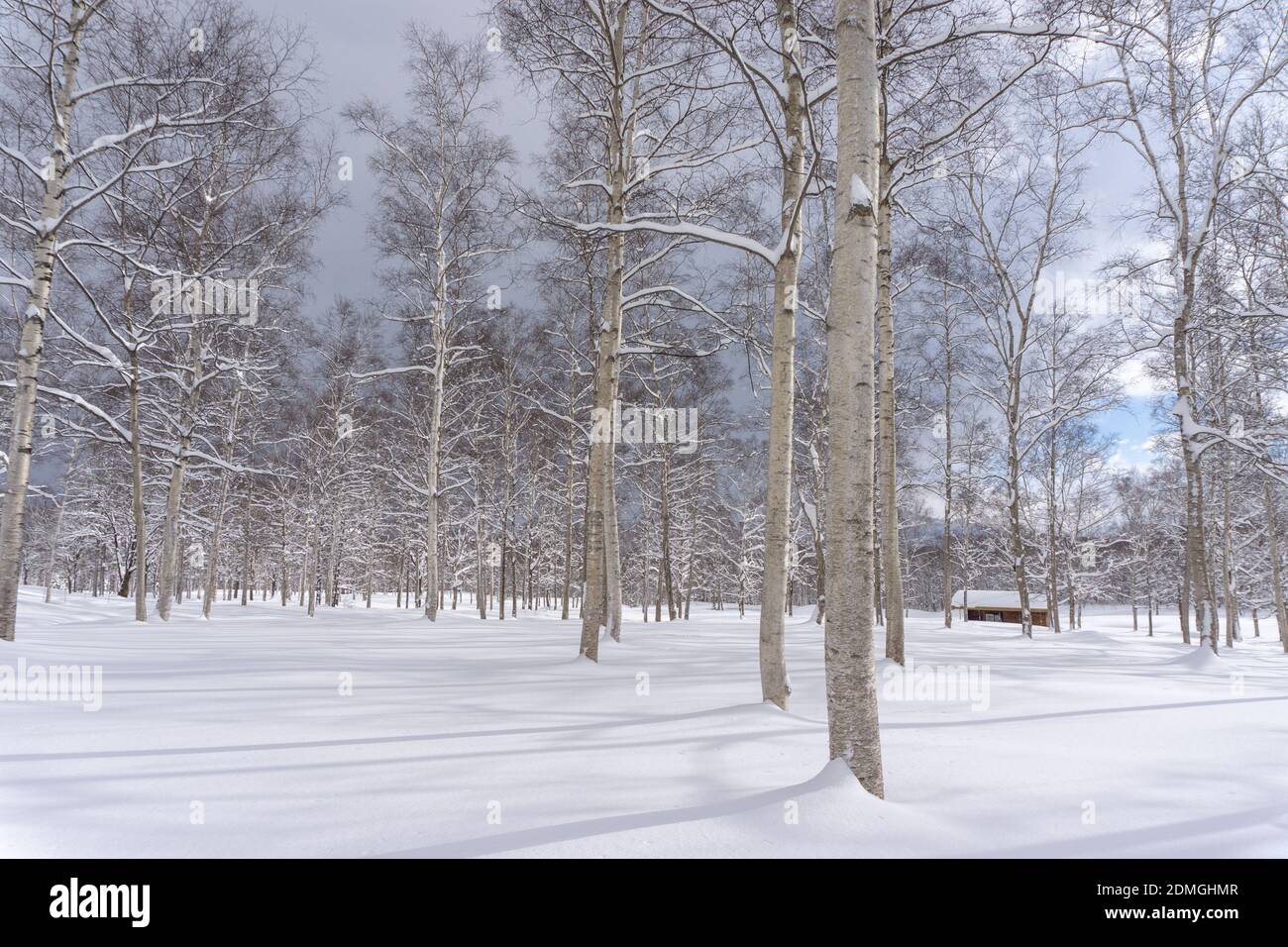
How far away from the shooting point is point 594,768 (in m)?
3.50

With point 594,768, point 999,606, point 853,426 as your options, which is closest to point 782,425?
point 853,426

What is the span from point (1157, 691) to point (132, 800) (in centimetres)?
972

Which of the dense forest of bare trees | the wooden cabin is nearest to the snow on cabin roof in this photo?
the wooden cabin

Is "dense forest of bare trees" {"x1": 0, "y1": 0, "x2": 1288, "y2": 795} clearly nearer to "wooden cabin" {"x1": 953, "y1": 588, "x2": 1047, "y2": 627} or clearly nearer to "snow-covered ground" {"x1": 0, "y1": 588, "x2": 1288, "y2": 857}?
"snow-covered ground" {"x1": 0, "y1": 588, "x2": 1288, "y2": 857}

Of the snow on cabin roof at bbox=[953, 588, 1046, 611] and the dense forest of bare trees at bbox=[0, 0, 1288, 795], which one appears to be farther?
the snow on cabin roof at bbox=[953, 588, 1046, 611]

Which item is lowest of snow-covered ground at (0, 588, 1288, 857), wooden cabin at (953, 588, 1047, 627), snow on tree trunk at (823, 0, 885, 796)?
wooden cabin at (953, 588, 1047, 627)

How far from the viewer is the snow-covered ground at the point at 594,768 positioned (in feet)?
8.53

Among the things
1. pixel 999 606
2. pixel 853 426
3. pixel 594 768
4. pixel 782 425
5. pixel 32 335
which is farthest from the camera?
pixel 999 606

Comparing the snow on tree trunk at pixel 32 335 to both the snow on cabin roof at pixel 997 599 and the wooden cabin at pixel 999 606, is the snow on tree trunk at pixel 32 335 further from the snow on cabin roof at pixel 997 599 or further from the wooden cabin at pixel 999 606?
the snow on cabin roof at pixel 997 599

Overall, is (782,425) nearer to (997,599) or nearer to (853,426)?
(853,426)

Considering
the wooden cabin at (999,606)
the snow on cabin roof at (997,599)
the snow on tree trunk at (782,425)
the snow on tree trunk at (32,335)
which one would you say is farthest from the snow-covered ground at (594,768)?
the wooden cabin at (999,606)

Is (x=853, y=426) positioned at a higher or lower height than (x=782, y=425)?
lower

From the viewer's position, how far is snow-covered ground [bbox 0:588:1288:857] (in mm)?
2600

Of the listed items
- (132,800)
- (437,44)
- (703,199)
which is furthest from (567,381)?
(132,800)
